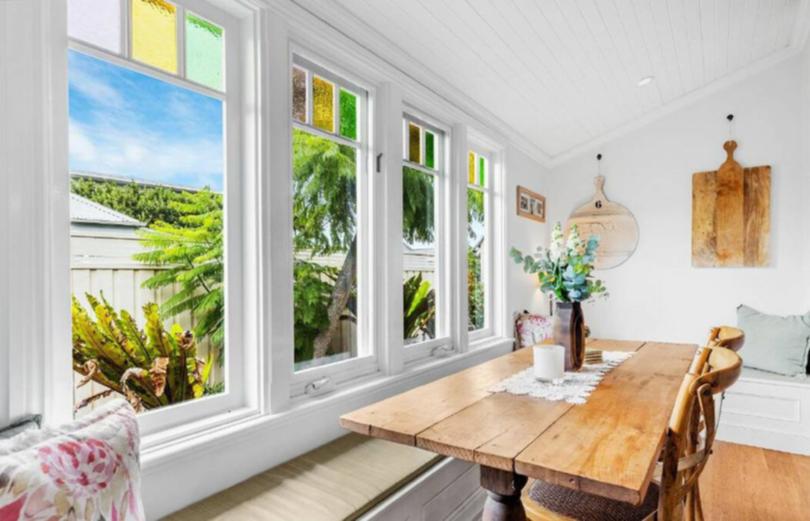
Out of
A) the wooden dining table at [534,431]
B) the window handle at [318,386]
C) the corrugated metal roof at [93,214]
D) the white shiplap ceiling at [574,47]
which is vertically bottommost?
the window handle at [318,386]

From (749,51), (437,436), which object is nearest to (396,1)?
(437,436)

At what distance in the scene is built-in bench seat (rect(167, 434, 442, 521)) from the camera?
1386 millimetres

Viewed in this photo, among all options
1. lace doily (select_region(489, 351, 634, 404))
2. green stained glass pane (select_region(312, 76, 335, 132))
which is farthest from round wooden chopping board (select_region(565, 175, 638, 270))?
green stained glass pane (select_region(312, 76, 335, 132))

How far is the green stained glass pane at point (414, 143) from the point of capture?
269cm

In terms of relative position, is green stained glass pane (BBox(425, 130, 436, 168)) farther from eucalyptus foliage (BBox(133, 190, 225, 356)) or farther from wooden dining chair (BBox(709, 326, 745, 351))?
wooden dining chair (BBox(709, 326, 745, 351))

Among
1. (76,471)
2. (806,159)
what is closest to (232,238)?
(76,471)

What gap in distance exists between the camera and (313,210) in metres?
2.02

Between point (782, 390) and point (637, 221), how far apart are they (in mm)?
1716

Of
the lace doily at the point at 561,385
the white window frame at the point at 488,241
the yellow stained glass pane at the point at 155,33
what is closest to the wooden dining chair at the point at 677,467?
the lace doily at the point at 561,385

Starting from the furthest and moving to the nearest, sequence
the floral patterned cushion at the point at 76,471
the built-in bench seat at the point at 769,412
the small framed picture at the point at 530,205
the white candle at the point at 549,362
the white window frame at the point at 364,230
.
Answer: the small framed picture at the point at 530,205, the built-in bench seat at the point at 769,412, the white window frame at the point at 364,230, the white candle at the point at 549,362, the floral patterned cushion at the point at 76,471

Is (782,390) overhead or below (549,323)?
below

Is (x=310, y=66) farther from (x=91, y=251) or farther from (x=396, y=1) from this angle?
(x=91, y=251)

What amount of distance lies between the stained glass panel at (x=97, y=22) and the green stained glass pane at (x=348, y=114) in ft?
3.23

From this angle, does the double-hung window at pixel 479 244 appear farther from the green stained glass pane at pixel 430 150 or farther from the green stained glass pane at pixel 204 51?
the green stained glass pane at pixel 204 51
